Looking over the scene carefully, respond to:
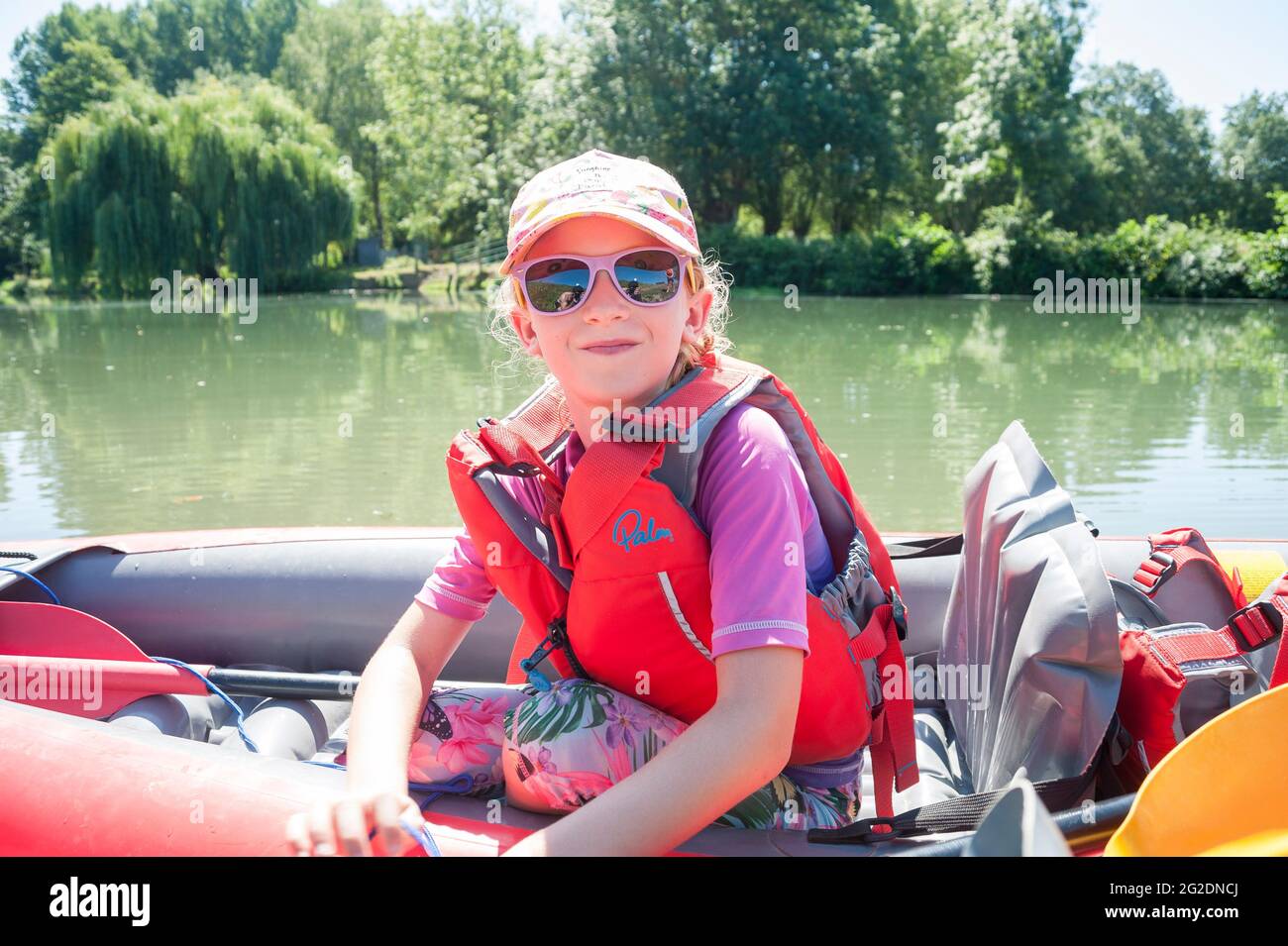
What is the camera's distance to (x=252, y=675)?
2.29 metres

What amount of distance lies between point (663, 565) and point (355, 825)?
0.47 m

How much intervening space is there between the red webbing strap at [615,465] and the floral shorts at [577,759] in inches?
8.4

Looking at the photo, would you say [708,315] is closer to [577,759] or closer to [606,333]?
[606,333]

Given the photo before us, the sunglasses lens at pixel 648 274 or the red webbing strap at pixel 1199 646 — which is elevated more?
the sunglasses lens at pixel 648 274

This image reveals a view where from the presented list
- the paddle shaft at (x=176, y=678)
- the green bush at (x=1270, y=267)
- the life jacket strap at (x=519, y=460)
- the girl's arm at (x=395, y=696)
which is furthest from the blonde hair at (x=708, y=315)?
the green bush at (x=1270, y=267)

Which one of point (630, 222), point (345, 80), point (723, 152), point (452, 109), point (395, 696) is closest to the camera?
point (630, 222)

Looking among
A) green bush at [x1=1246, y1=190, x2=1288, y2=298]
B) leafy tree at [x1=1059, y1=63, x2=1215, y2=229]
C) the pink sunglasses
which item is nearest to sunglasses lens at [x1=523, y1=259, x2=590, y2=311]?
the pink sunglasses

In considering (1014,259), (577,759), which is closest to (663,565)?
(577,759)

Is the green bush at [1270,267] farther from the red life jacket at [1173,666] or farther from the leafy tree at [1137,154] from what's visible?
the red life jacket at [1173,666]

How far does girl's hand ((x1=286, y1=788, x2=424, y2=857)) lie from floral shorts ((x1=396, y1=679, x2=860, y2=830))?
0.24m

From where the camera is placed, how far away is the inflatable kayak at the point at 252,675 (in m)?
1.36

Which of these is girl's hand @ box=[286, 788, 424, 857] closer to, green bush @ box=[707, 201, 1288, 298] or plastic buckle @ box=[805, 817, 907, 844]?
plastic buckle @ box=[805, 817, 907, 844]
